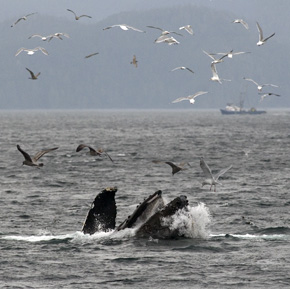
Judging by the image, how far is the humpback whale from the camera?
31.6 meters

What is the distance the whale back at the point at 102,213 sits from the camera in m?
33.0

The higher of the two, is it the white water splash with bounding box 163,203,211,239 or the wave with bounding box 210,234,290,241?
the white water splash with bounding box 163,203,211,239

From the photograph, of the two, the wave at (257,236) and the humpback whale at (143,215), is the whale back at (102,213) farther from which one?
the wave at (257,236)

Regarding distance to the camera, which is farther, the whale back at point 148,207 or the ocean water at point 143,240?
the whale back at point 148,207

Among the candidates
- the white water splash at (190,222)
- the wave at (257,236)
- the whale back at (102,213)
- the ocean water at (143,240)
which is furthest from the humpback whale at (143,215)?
the wave at (257,236)

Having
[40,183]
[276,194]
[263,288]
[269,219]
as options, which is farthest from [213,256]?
[40,183]

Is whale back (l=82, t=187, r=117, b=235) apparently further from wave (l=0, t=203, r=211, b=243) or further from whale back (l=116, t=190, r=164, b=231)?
whale back (l=116, t=190, r=164, b=231)

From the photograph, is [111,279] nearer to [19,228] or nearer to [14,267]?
[14,267]

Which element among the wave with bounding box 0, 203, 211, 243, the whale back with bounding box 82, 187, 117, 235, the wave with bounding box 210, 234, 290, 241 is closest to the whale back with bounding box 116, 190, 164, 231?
the wave with bounding box 0, 203, 211, 243

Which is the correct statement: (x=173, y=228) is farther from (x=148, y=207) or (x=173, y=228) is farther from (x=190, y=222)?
(x=148, y=207)

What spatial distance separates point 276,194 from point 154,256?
22215 mm

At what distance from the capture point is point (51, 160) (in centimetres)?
8644

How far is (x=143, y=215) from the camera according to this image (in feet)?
107

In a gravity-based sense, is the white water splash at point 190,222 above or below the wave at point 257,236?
above
